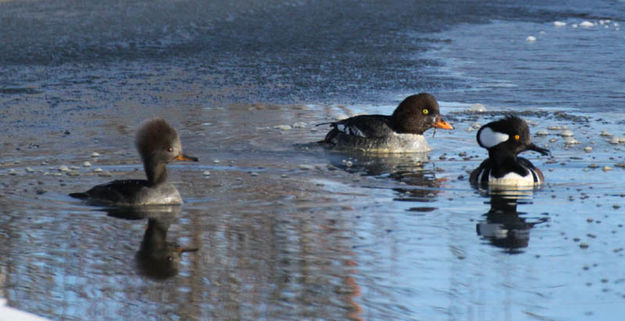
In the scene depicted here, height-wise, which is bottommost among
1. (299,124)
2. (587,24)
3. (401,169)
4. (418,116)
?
(401,169)

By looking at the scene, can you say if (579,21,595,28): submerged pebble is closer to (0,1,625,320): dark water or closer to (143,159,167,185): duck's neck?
(0,1,625,320): dark water

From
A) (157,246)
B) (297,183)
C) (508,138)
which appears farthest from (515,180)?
(157,246)

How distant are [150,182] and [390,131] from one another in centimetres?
356

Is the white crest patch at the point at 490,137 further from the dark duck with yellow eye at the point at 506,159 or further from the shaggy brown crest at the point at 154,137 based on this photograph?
the shaggy brown crest at the point at 154,137

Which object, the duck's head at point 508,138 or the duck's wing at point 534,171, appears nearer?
the duck's wing at point 534,171

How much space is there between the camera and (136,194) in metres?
7.85

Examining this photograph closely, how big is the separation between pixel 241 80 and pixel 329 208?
746 centimetres

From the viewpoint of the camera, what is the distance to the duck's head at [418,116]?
35.7 ft

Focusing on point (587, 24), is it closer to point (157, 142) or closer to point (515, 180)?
point (515, 180)

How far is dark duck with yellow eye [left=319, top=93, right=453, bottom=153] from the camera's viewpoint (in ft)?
35.4

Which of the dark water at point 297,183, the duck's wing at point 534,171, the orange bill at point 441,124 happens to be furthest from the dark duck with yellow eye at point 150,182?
the orange bill at point 441,124

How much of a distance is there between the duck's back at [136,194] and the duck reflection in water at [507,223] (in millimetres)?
2372

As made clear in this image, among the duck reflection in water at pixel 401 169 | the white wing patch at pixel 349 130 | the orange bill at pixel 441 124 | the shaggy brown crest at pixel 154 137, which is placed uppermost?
the shaggy brown crest at pixel 154 137

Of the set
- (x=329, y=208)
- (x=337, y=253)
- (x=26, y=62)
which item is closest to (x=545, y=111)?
(x=329, y=208)
